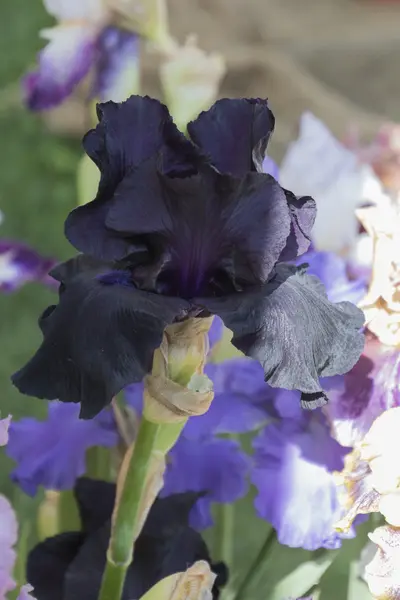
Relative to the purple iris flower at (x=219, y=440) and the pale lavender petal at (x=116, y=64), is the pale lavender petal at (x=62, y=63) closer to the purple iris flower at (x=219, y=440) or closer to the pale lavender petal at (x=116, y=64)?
the pale lavender petal at (x=116, y=64)

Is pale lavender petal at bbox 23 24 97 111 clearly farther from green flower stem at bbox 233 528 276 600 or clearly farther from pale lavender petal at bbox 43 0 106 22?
green flower stem at bbox 233 528 276 600

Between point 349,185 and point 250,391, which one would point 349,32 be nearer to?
point 349,185

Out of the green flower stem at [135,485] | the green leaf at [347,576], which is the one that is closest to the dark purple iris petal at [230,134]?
the green flower stem at [135,485]

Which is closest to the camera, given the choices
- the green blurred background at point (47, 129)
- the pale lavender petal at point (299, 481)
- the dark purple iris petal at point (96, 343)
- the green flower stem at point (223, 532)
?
the dark purple iris petal at point (96, 343)

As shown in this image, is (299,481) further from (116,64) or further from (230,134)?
(116,64)

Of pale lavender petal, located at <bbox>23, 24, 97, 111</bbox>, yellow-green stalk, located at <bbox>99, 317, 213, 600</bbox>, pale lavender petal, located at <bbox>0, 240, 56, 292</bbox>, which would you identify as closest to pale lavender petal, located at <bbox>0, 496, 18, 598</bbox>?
yellow-green stalk, located at <bbox>99, 317, 213, 600</bbox>

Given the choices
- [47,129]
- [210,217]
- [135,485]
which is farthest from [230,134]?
[47,129]

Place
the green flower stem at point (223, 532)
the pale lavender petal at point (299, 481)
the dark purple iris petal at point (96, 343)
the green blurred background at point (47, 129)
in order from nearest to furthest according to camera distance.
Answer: the dark purple iris petal at point (96, 343) → the pale lavender petal at point (299, 481) → the green flower stem at point (223, 532) → the green blurred background at point (47, 129)
